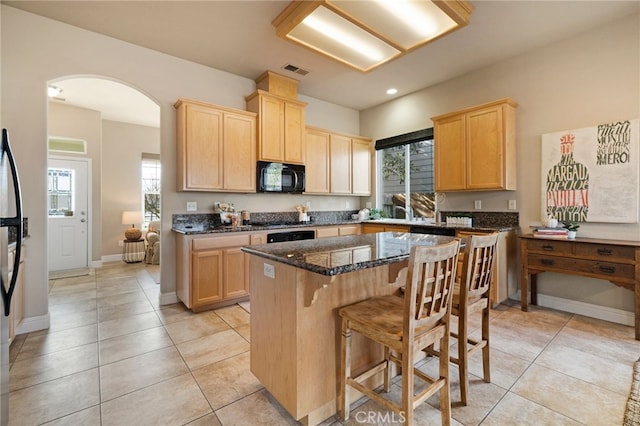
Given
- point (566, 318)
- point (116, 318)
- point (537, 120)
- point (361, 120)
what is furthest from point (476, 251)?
point (361, 120)

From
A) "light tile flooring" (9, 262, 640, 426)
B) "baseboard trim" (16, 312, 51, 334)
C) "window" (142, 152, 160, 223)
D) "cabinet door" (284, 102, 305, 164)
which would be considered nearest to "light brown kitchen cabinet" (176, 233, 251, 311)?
"light tile flooring" (9, 262, 640, 426)

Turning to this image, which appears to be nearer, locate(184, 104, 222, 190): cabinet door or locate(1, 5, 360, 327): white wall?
locate(1, 5, 360, 327): white wall

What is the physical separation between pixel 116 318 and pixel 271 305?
2.43 meters

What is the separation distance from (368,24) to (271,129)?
1997 mm

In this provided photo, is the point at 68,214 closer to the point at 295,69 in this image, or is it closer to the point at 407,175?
the point at 295,69

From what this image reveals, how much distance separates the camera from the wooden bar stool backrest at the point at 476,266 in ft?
5.58

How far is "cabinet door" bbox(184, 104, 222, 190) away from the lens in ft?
11.4

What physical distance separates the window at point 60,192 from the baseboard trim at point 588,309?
790 cm

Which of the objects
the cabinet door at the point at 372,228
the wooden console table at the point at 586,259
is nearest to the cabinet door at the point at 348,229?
the cabinet door at the point at 372,228

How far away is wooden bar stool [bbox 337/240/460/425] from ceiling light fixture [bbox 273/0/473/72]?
199cm

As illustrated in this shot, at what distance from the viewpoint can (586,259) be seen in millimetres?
2852

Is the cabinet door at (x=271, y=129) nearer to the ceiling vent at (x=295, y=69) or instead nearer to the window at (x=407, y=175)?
the ceiling vent at (x=295, y=69)

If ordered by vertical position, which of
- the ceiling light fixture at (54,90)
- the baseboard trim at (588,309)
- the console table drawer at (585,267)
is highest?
the ceiling light fixture at (54,90)

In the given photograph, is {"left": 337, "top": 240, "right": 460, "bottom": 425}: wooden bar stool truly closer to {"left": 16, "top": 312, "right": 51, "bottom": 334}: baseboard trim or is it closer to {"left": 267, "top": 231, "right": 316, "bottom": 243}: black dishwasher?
{"left": 267, "top": 231, "right": 316, "bottom": 243}: black dishwasher
